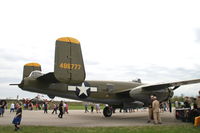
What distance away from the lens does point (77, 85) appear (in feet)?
56.1

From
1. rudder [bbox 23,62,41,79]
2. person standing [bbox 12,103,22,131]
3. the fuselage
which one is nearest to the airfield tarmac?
the fuselage

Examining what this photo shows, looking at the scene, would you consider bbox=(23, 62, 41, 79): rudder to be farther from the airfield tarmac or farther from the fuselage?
the fuselage

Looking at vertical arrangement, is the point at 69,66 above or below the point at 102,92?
above

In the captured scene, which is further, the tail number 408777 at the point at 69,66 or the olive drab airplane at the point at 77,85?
the olive drab airplane at the point at 77,85

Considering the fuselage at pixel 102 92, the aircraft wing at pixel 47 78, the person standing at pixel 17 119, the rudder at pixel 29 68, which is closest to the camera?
the person standing at pixel 17 119

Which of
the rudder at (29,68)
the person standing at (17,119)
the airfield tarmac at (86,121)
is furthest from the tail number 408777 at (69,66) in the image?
the rudder at (29,68)

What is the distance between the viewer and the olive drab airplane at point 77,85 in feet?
40.8

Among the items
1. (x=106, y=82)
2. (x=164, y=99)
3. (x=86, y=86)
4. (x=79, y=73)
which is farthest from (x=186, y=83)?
(x=79, y=73)

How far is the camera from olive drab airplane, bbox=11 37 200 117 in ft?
40.8

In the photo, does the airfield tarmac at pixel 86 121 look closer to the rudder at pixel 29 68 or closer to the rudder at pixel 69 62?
the rudder at pixel 69 62

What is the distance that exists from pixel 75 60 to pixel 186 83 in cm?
991

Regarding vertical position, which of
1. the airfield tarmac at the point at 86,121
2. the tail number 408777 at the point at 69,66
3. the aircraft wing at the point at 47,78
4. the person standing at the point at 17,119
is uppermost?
the tail number 408777 at the point at 69,66

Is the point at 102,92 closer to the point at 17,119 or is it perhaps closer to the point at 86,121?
the point at 86,121

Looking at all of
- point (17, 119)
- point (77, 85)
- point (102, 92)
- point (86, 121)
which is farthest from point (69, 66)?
point (102, 92)
